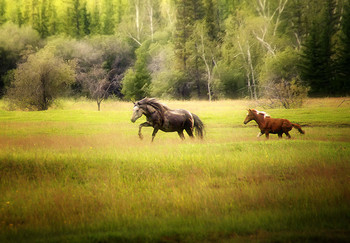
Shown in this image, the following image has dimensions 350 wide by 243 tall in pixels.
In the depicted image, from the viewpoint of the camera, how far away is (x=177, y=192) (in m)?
8.55


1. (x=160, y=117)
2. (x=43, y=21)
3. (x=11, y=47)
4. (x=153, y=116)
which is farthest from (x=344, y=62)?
(x=43, y=21)

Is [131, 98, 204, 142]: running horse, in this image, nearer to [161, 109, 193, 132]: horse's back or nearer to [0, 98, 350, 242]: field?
[161, 109, 193, 132]: horse's back

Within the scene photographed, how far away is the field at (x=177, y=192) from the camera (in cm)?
623

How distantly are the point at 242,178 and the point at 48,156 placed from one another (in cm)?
663

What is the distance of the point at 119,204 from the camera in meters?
7.74

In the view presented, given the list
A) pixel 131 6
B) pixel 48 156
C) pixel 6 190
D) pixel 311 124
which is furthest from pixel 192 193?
pixel 131 6

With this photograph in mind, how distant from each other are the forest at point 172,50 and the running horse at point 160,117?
18.6 m

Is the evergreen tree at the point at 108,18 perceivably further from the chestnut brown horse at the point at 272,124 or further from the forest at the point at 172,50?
the chestnut brown horse at the point at 272,124

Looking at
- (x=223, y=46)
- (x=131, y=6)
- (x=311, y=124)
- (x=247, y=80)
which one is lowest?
(x=311, y=124)

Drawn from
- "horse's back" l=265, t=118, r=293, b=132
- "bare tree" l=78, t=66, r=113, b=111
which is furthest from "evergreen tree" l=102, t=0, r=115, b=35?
"horse's back" l=265, t=118, r=293, b=132

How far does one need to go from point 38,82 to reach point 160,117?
73.3ft

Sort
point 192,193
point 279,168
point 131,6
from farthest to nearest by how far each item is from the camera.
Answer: point 131,6
point 279,168
point 192,193

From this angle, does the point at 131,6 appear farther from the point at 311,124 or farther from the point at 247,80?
Answer: the point at 311,124

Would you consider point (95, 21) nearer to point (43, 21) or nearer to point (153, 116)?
point (43, 21)
